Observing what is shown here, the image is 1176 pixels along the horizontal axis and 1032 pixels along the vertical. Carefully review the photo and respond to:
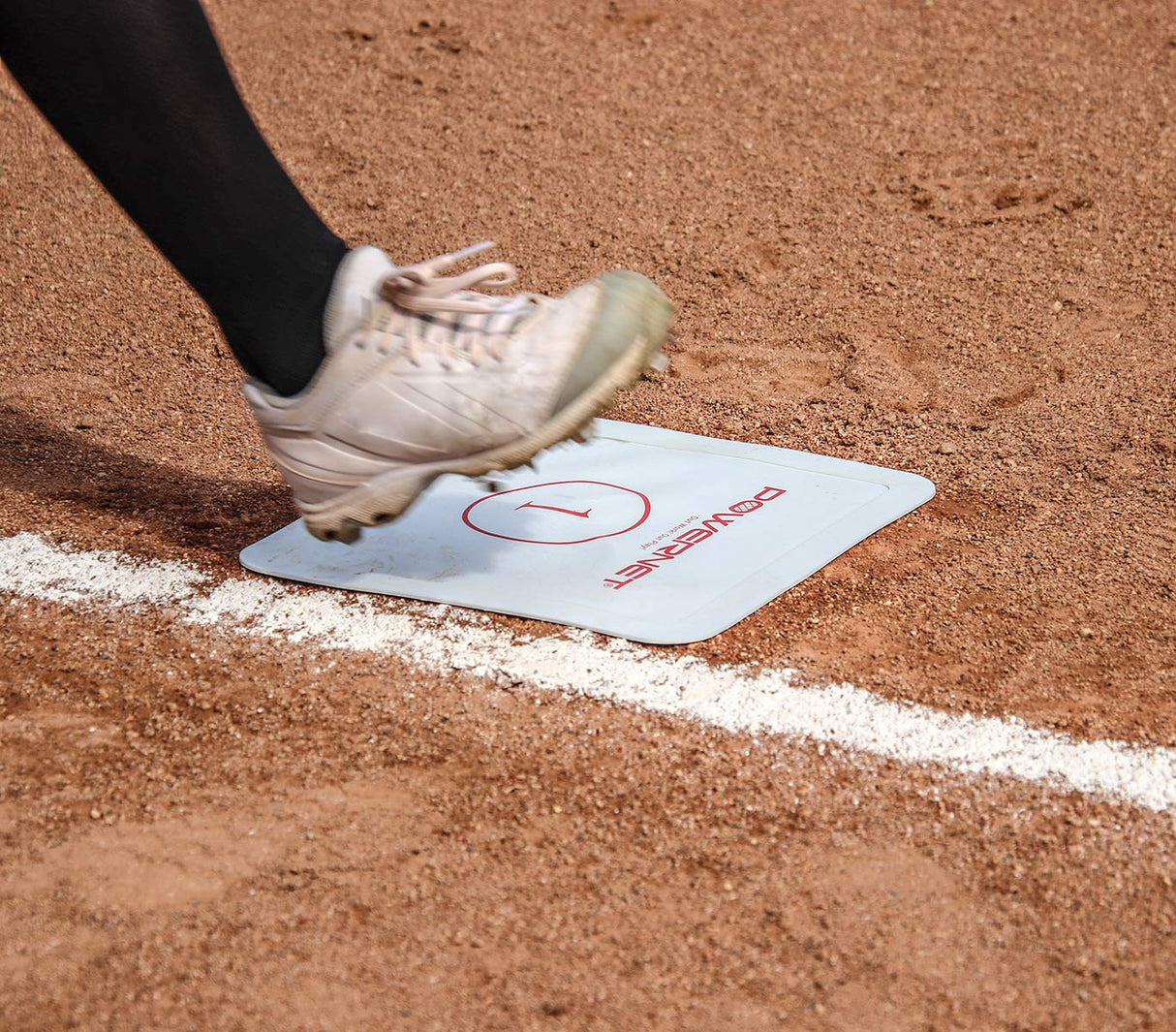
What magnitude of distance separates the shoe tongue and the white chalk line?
0.37 meters

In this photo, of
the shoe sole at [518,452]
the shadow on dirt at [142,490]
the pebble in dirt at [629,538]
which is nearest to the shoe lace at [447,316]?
the shoe sole at [518,452]

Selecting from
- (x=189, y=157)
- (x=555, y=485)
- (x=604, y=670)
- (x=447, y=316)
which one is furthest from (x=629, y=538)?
(x=189, y=157)

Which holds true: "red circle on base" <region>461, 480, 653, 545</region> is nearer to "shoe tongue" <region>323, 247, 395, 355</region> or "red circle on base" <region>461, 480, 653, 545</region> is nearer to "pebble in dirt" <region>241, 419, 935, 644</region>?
"pebble in dirt" <region>241, 419, 935, 644</region>

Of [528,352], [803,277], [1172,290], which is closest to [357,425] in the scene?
[528,352]

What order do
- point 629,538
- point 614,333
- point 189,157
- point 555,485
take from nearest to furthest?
point 189,157 → point 614,333 → point 629,538 → point 555,485

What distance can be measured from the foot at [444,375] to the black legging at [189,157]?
39 mm

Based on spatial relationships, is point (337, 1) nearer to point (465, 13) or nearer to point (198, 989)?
point (465, 13)

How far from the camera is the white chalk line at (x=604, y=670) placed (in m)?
1.38

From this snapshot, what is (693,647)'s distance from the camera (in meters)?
1.59

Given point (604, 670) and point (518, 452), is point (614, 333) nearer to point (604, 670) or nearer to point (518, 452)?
point (518, 452)

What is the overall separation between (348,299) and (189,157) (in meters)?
0.23

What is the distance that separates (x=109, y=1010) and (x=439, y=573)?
0.76 meters

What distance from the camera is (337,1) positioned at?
392 centimetres

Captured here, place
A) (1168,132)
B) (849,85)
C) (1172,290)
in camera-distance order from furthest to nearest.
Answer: (849,85) → (1168,132) → (1172,290)
